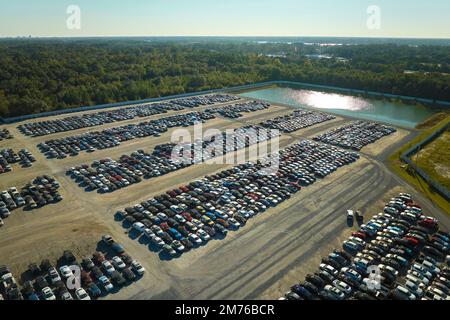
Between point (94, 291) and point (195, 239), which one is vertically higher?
point (195, 239)

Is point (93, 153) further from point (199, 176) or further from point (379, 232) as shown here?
point (379, 232)

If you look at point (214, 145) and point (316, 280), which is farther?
point (214, 145)

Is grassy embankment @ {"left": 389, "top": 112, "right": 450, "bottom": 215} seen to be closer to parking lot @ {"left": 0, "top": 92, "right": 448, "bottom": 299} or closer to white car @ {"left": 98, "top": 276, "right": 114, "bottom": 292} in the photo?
parking lot @ {"left": 0, "top": 92, "right": 448, "bottom": 299}

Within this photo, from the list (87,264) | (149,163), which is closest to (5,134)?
(149,163)

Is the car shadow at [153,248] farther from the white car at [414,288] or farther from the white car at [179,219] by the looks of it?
the white car at [414,288]

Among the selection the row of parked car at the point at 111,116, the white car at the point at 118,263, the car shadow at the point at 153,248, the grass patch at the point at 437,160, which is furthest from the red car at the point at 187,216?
the row of parked car at the point at 111,116

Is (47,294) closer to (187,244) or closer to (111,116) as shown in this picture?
(187,244)

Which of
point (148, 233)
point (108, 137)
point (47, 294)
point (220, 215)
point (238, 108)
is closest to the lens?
point (47, 294)

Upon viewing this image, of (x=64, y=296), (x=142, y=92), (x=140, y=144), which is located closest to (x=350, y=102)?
(x=142, y=92)
